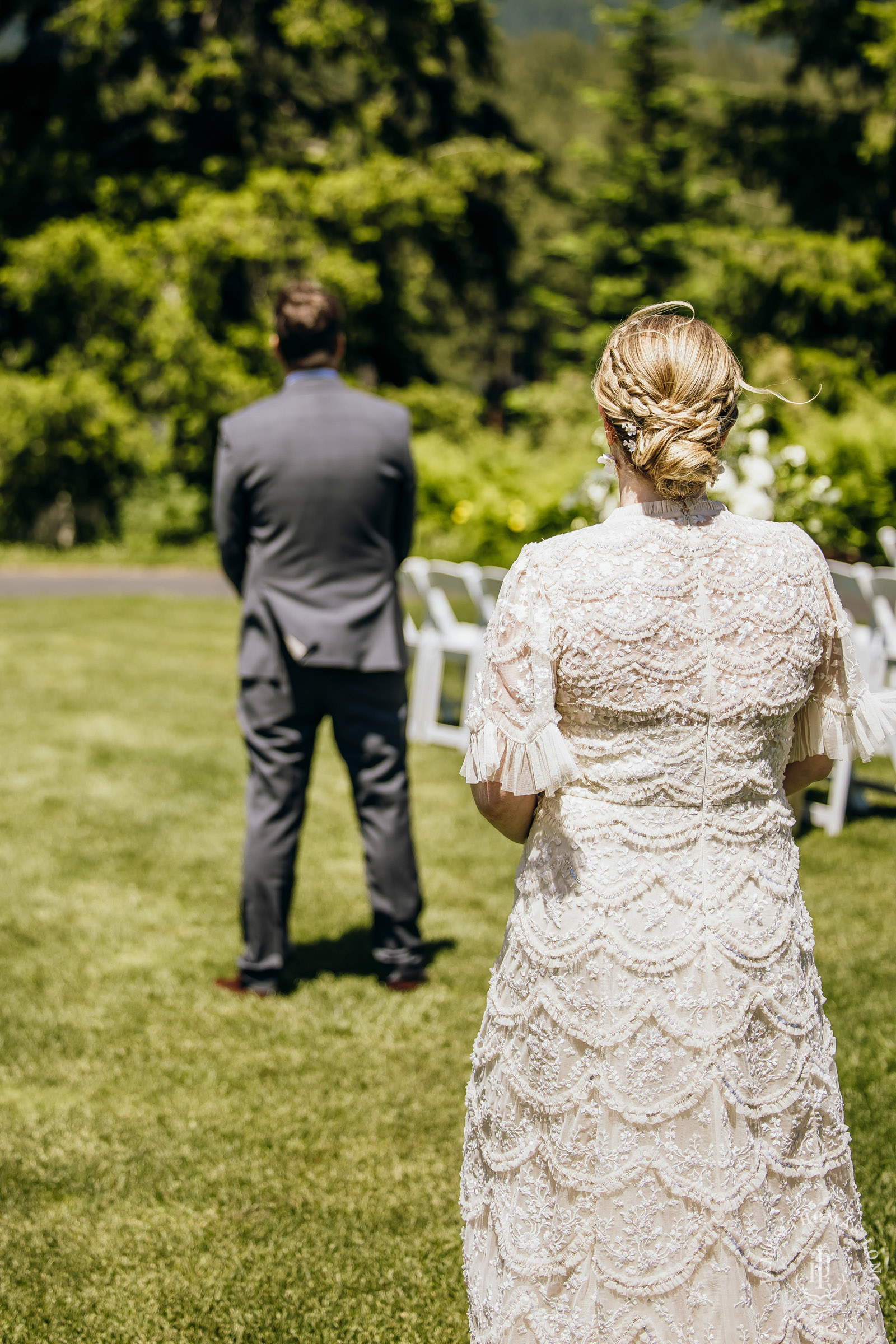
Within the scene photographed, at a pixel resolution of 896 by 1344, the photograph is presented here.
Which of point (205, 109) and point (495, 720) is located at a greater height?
point (205, 109)

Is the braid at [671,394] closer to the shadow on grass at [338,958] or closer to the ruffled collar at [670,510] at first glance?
the ruffled collar at [670,510]

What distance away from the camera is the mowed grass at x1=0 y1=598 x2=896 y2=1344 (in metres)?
2.88

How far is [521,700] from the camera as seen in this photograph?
195cm

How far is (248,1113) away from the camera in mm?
3615

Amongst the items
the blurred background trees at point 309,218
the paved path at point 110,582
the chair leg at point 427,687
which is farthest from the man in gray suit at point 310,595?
the blurred background trees at point 309,218

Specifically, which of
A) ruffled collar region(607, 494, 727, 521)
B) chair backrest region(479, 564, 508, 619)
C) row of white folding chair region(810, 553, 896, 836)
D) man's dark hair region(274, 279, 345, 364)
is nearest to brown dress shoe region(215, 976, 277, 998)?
man's dark hair region(274, 279, 345, 364)

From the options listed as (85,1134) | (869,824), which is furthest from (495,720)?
(869,824)

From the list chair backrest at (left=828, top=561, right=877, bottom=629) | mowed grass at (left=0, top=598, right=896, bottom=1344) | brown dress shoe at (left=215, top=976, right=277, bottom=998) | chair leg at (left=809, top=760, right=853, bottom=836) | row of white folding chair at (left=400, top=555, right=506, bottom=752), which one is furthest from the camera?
row of white folding chair at (left=400, top=555, right=506, bottom=752)

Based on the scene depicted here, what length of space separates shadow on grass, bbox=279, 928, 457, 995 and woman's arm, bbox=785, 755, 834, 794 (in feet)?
8.14

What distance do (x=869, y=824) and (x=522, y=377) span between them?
4950cm

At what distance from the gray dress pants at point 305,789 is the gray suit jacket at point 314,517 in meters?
0.11

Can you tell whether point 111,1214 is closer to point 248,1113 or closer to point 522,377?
point 248,1113

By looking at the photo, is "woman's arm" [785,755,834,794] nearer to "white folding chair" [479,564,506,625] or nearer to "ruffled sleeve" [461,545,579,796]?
"ruffled sleeve" [461,545,579,796]

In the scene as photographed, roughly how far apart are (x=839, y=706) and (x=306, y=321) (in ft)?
8.18
